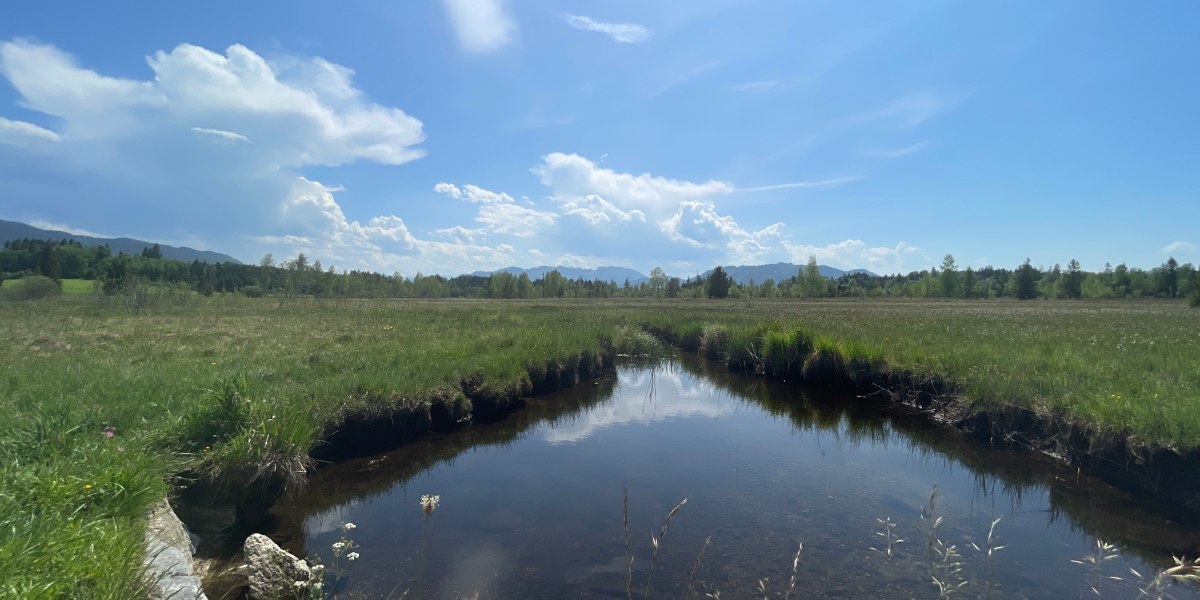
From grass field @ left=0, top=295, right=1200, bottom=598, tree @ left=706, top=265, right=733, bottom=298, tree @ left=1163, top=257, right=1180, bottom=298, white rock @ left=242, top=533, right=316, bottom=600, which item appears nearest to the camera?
grass field @ left=0, top=295, right=1200, bottom=598

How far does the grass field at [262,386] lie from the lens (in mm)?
4316

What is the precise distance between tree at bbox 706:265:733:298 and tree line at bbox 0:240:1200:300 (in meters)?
0.20

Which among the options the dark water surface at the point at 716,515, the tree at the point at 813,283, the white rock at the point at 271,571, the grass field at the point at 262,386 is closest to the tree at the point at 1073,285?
the tree at the point at 813,283

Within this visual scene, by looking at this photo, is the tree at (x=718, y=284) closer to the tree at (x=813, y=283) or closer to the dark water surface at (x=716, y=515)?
the tree at (x=813, y=283)

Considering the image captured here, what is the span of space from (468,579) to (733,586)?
10.6 ft

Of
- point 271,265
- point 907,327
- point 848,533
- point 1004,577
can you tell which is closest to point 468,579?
point 848,533

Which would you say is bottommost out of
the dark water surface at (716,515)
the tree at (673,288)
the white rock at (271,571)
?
the dark water surface at (716,515)

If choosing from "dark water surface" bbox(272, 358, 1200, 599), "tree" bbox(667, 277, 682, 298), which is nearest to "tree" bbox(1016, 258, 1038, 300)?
"tree" bbox(667, 277, 682, 298)

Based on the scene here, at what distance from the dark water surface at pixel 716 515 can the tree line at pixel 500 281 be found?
42092 mm

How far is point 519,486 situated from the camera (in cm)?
922

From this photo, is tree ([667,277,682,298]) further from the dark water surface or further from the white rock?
the white rock

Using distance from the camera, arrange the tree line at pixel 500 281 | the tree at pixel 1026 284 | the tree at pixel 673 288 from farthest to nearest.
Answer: the tree at pixel 673 288 → the tree at pixel 1026 284 → the tree line at pixel 500 281

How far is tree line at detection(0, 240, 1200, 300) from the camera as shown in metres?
60.8

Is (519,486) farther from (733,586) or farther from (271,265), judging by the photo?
(271,265)
